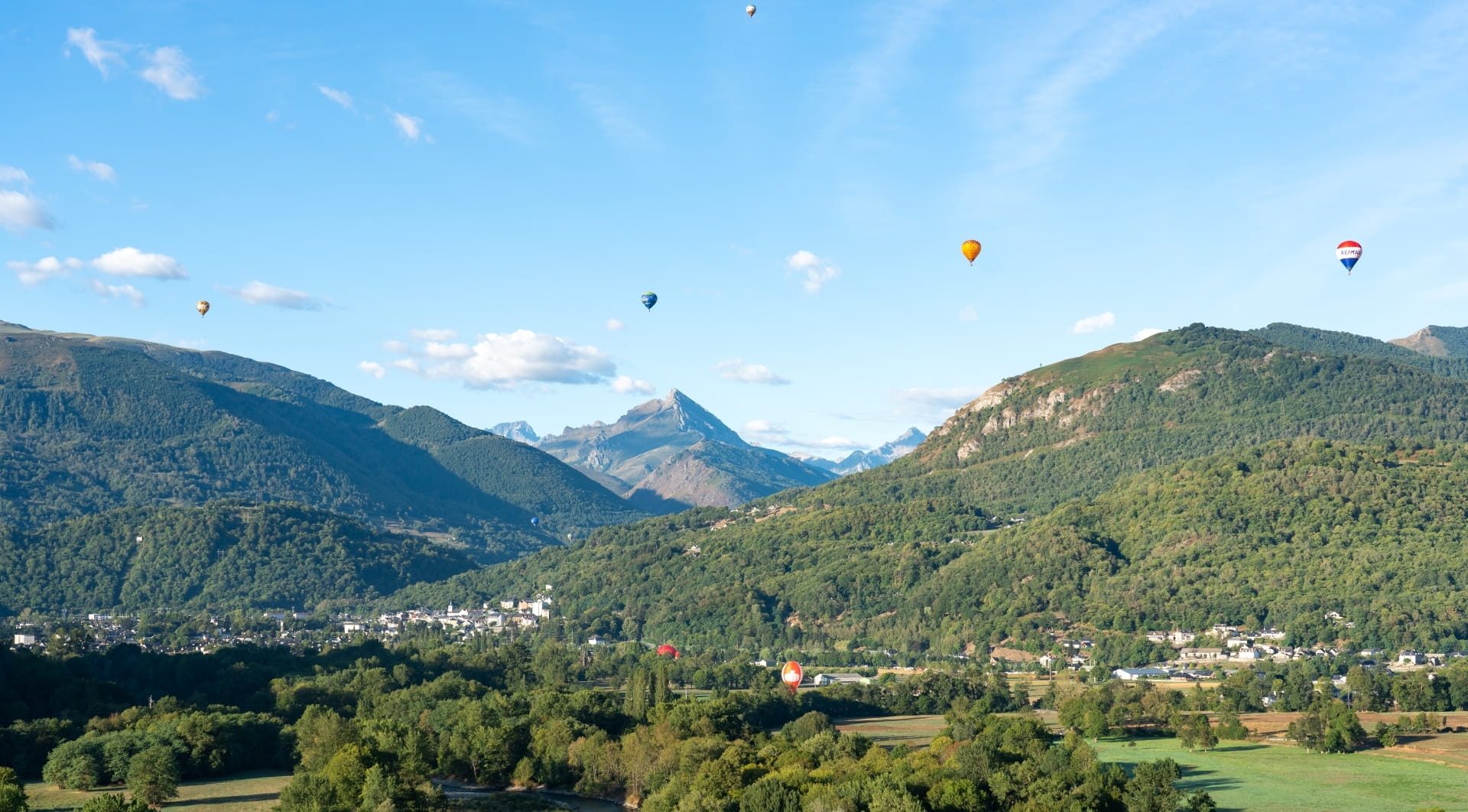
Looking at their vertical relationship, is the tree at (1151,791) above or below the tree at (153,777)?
above

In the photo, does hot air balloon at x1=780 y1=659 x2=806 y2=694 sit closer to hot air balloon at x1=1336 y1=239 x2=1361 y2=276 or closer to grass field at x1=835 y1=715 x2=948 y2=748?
grass field at x1=835 y1=715 x2=948 y2=748

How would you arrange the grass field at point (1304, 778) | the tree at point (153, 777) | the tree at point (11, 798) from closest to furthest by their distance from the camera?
the tree at point (11, 798), the tree at point (153, 777), the grass field at point (1304, 778)

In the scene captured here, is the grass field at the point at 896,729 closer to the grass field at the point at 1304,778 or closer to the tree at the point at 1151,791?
the grass field at the point at 1304,778

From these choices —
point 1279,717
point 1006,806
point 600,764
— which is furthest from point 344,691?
point 1279,717

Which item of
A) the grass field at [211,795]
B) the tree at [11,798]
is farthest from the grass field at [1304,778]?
the tree at [11,798]

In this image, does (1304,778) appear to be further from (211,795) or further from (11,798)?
(11,798)

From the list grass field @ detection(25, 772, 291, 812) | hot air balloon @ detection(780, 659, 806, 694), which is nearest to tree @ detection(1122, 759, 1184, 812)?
grass field @ detection(25, 772, 291, 812)
